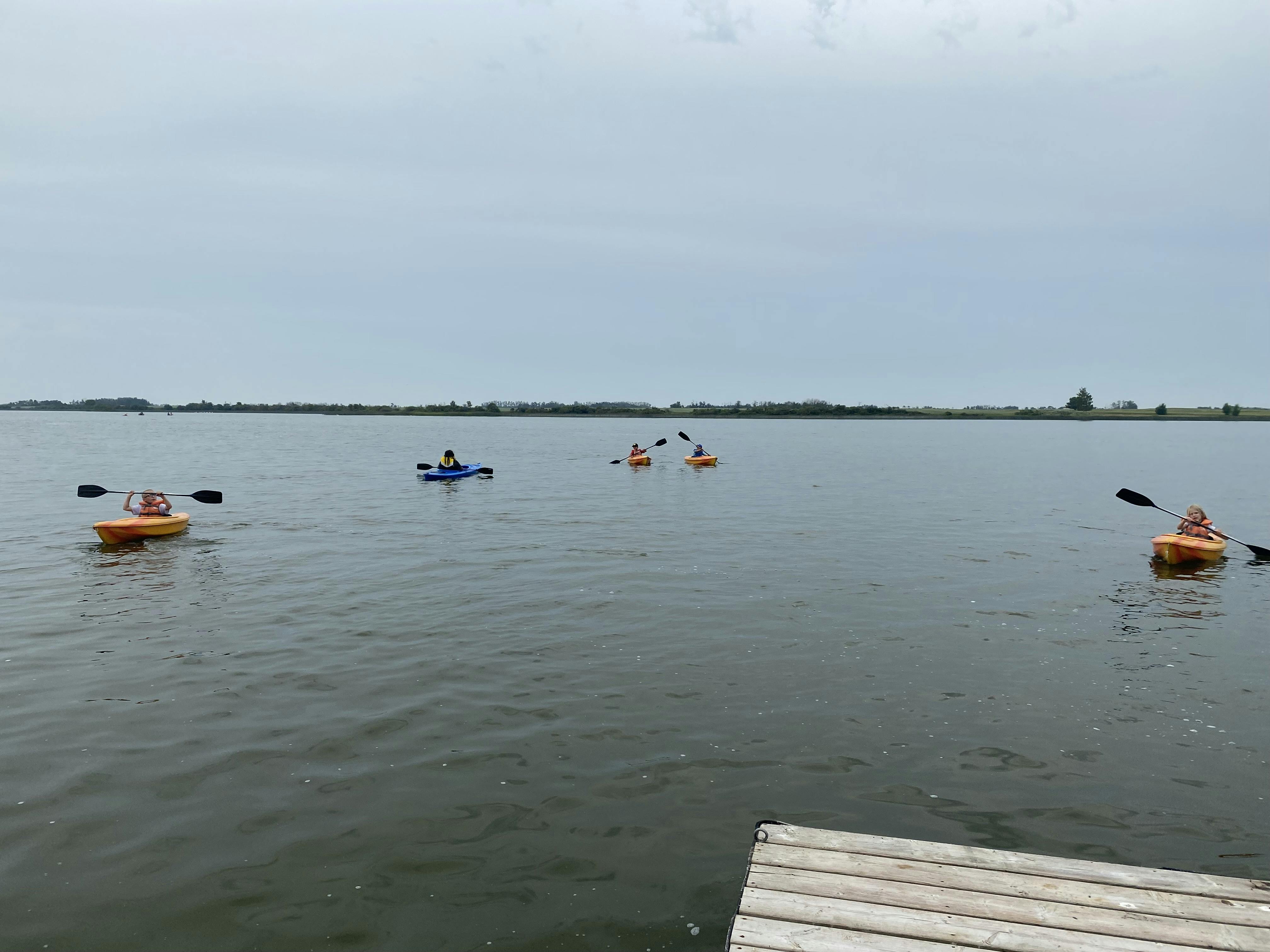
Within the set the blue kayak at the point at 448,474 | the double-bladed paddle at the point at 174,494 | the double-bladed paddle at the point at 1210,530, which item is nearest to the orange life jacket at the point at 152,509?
the double-bladed paddle at the point at 174,494

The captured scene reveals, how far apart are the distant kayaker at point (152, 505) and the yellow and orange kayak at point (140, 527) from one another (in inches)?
7.2

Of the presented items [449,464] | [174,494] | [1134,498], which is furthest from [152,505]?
[1134,498]

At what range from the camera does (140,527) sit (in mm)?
23766

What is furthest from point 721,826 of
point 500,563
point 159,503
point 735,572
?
point 159,503

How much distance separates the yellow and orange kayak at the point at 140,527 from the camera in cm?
2306

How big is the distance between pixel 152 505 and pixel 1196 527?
32053 millimetres

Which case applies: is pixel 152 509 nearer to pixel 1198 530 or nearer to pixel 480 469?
pixel 480 469

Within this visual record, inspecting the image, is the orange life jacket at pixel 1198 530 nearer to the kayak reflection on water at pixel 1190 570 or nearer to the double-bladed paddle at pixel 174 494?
the kayak reflection on water at pixel 1190 570

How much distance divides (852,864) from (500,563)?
15756 mm

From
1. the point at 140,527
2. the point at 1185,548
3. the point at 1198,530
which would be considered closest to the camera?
the point at 1185,548

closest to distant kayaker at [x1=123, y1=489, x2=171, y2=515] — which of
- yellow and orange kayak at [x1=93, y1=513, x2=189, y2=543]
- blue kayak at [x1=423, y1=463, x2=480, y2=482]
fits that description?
yellow and orange kayak at [x1=93, y1=513, x2=189, y2=543]

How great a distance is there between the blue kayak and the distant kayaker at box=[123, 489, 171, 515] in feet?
56.3

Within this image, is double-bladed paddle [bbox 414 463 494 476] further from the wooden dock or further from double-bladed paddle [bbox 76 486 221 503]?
the wooden dock

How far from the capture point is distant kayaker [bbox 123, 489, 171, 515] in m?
24.9
